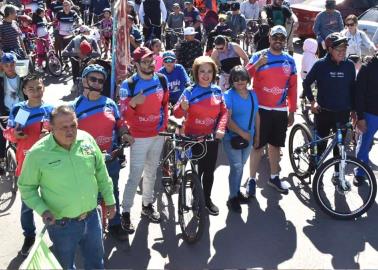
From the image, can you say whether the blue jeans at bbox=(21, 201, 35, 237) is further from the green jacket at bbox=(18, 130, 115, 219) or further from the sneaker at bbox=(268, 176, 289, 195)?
the sneaker at bbox=(268, 176, 289, 195)

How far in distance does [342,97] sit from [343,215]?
138cm

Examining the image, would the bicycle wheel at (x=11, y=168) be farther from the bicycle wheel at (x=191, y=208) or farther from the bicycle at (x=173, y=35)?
the bicycle at (x=173, y=35)

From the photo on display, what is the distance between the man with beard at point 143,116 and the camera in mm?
4805

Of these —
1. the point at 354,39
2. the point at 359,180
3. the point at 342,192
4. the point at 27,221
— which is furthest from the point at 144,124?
the point at 354,39

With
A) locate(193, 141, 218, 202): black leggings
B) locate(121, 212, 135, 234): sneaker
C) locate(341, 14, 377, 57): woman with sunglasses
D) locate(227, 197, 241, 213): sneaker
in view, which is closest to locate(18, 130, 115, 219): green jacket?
locate(121, 212, 135, 234): sneaker

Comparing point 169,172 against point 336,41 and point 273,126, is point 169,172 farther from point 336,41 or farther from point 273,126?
point 336,41

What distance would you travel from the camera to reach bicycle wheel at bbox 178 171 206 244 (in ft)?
15.9

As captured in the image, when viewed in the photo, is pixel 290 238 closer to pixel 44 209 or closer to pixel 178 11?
pixel 44 209

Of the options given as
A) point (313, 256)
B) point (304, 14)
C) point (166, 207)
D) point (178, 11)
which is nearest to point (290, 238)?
point (313, 256)

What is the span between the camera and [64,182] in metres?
3.36

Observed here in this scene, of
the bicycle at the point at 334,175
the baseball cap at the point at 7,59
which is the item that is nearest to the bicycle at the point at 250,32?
the bicycle at the point at 334,175

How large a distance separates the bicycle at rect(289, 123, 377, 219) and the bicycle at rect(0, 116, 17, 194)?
371 cm

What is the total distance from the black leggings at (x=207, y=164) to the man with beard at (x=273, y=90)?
0.70 meters

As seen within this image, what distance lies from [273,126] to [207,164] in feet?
3.65
